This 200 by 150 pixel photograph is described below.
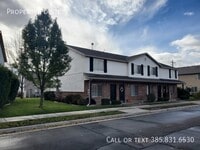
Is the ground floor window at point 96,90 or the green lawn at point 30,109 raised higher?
the ground floor window at point 96,90

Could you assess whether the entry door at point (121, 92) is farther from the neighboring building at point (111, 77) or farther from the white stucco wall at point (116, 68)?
the white stucco wall at point (116, 68)

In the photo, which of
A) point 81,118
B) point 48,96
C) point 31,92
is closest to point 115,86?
point 48,96

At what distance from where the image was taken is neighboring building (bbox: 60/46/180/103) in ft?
75.8

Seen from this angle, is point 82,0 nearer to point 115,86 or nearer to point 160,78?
point 115,86

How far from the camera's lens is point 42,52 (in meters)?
16.8

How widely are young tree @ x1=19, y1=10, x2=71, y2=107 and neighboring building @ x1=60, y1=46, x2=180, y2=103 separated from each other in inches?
210

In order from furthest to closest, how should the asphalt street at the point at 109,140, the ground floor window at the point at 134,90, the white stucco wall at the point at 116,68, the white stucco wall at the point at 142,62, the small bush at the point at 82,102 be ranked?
the white stucco wall at the point at 142,62, the ground floor window at the point at 134,90, the white stucco wall at the point at 116,68, the small bush at the point at 82,102, the asphalt street at the point at 109,140

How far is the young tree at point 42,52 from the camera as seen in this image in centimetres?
1661

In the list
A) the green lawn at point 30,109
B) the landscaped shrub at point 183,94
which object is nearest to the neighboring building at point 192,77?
the landscaped shrub at point 183,94

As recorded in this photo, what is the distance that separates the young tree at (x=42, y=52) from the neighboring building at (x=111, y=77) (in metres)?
5.34

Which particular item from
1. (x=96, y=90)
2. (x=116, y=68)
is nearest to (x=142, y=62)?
(x=116, y=68)

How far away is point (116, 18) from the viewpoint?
19031 mm

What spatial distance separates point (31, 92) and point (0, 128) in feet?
150

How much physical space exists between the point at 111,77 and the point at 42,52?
967cm
